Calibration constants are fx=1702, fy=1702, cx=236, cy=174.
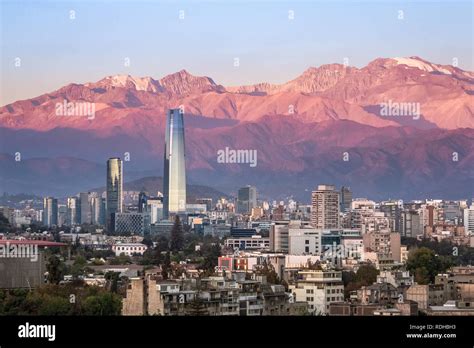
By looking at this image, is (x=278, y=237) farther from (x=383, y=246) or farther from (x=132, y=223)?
(x=132, y=223)

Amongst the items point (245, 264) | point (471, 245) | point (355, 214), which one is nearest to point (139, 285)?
point (245, 264)

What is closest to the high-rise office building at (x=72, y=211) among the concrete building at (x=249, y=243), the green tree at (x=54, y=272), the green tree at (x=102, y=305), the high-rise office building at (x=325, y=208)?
the high-rise office building at (x=325, y=208)

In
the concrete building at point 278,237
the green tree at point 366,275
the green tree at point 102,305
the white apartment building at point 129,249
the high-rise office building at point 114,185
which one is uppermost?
the high-rise office building at point 114,185

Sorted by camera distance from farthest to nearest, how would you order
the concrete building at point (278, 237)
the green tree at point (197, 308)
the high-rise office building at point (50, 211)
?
the high-rise office building at point (50, 211)
the concrete building at point (278, 237)
the green tree at point (197, 308)

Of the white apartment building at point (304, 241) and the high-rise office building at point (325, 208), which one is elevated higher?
the high-rise office building at point (325, 208)

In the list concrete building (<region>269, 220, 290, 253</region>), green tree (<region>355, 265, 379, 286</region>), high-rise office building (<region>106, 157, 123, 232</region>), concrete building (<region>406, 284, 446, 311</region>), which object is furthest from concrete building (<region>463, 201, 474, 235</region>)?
concrete building (<region>406, 284, 446, 311</region>)

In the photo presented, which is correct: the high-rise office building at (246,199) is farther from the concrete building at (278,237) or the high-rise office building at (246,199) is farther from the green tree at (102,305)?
the green tree at (102,305)

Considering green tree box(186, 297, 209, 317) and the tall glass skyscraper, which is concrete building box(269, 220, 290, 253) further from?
green tree box(186, 297, 209, 317)
